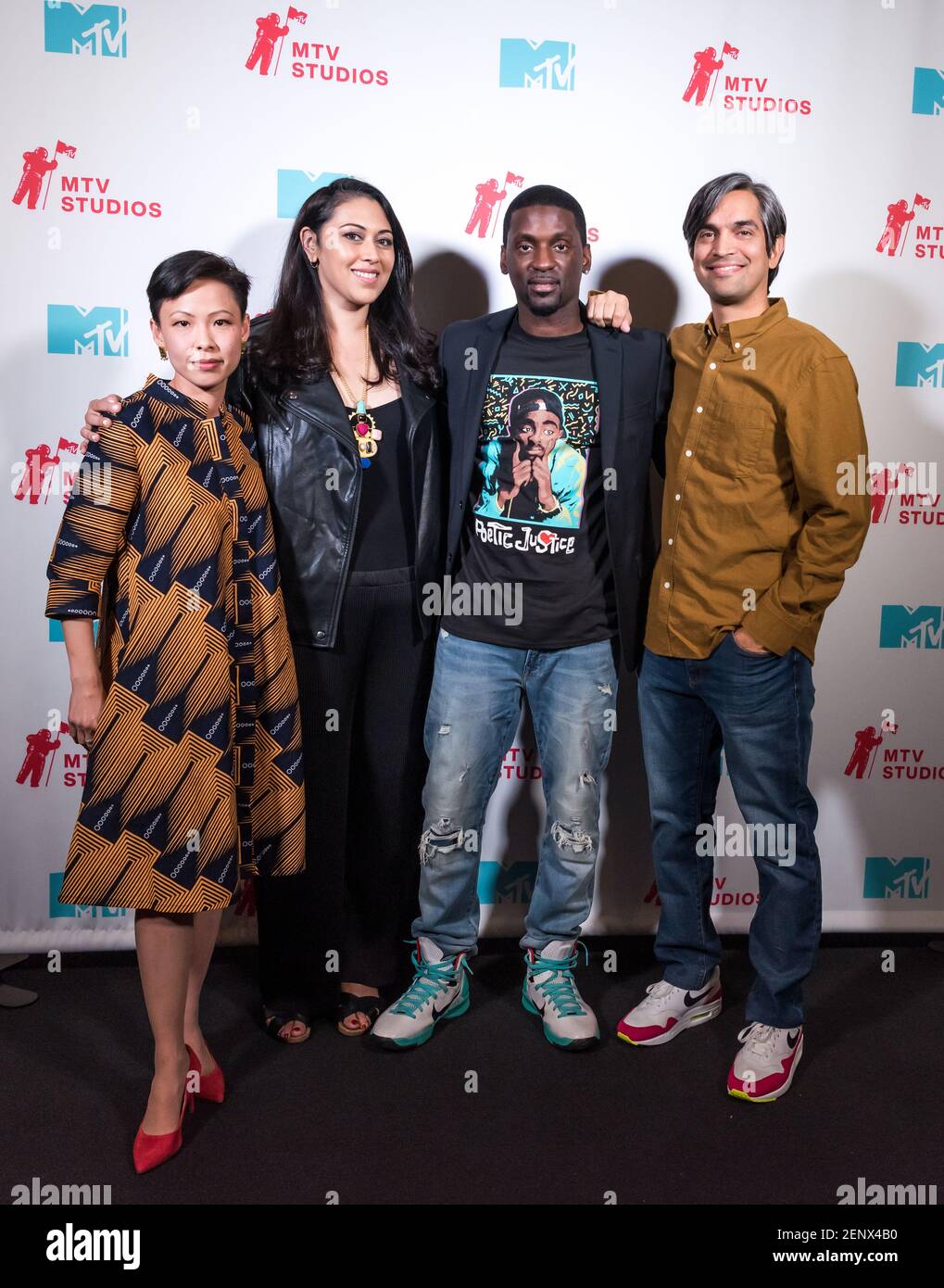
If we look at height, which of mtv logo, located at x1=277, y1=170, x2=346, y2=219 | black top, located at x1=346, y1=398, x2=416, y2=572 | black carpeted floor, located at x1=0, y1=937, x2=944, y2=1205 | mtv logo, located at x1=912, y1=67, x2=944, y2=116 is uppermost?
mtv logo, located at x1=912, y1=67, x2=944, y2=116

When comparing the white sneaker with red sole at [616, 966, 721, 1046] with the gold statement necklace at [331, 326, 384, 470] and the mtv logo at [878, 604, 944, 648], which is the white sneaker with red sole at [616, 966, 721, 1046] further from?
the gold statement necklace at [331, 326, 384, 470]

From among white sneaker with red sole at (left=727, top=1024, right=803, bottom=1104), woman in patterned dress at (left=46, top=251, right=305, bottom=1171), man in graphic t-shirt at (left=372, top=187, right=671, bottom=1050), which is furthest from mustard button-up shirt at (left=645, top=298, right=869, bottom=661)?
woman in patterned dress at (left=46, top=251, right=305, bottom=1171)

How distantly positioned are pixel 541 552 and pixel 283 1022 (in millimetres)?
1246

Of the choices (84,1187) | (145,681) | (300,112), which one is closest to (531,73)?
(300,112)

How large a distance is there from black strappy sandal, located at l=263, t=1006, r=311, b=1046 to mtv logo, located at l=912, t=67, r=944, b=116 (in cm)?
289

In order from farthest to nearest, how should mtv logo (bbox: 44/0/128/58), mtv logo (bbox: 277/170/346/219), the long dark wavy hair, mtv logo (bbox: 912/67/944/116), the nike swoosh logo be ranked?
mtv logo (bbox: 912/67/944/116) → mtv logo (bbox: 277/170/346/219) → mtv logo (bbox: 44/0/128/58) → the nike swoosh logo → the long dark wavy hair

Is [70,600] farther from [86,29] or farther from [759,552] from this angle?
[86,29]

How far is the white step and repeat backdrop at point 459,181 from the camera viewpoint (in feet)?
8.85

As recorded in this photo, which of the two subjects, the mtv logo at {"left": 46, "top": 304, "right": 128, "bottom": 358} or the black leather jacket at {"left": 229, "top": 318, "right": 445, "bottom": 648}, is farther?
the mtv logo at {"left": 46, "top": 304, "right": 128, "bottom": 358}

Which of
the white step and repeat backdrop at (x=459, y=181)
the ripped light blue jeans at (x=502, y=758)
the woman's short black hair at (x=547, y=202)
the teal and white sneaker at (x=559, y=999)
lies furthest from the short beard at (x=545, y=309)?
the teal and white sneaker at (x=559, y=999)

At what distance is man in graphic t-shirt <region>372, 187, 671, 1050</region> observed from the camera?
2320 mm

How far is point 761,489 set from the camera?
2156mm

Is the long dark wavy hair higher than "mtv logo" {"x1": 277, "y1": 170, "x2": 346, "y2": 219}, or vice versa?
"mtv logo" {"x1": 277, "y1": 170, "x2": 346, "y2": 219}

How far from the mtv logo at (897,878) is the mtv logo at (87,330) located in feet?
8.56
